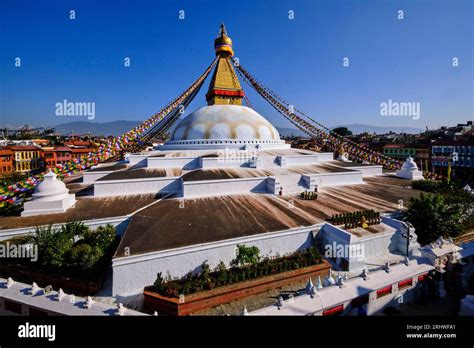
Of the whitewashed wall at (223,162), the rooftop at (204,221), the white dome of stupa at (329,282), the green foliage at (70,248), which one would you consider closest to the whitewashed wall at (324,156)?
the whitewashed wall at (223,162)

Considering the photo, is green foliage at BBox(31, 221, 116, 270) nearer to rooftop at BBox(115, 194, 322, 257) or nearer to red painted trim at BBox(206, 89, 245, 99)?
rooftop at BBox(115, 194, 322, 257)

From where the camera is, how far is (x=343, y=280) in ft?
19.3

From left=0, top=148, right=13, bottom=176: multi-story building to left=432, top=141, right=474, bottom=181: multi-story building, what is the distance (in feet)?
194

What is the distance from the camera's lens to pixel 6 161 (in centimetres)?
3125

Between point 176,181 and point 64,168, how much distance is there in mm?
6107

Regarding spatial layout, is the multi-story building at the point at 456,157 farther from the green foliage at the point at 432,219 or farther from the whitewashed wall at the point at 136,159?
the whitewashed wall at the point at 136,159

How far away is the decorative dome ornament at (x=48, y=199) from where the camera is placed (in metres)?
8.41

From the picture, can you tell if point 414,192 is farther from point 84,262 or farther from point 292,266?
point 84,262

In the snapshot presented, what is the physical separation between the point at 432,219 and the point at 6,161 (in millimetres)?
46111

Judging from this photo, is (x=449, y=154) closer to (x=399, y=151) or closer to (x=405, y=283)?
(x=399, y=151)

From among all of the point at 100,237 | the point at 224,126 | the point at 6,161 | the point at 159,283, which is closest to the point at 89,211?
the point at 100,237

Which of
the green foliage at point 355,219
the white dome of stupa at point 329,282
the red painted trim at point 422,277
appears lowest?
the red painted trim at point 422,277

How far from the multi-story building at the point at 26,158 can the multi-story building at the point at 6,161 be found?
1.34 feet

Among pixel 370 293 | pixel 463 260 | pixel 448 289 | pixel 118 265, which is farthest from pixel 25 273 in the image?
pixel 463 260
